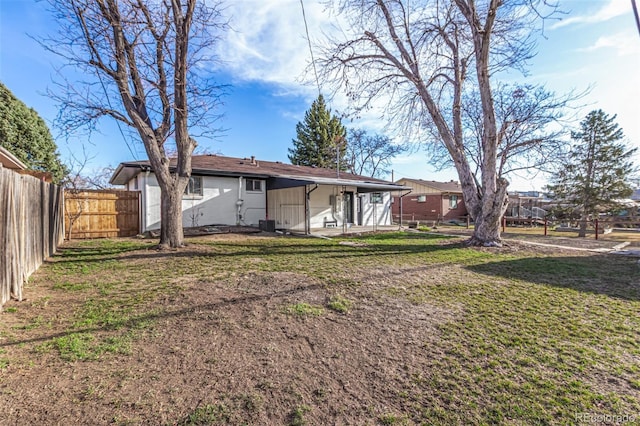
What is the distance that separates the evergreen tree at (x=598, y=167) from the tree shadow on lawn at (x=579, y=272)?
11.7 metres

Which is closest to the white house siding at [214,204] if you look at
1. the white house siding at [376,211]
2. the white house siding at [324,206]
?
the white house siding at [324,206]

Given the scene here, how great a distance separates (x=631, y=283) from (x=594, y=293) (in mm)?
1548

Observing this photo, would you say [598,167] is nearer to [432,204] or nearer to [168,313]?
[432,204]

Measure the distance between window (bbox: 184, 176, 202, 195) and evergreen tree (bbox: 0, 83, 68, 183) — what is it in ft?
22.6

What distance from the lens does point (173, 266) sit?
21.4 ft

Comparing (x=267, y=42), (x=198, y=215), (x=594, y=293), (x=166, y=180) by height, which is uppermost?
(x=267, y=42)

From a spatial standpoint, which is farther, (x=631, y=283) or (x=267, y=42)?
(x=267, y=42)

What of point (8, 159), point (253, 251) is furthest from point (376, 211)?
point (8, 159)

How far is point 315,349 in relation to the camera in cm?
303

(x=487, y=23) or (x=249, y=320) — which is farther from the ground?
(x=487, y=23)

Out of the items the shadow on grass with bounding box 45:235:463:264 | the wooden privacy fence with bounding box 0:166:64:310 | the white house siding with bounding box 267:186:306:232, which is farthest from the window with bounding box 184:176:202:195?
the wooden privacy fence with bounding box 0:166:64:310

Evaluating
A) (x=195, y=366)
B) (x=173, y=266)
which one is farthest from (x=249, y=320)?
(x=173, y=266)

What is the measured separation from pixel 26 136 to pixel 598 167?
31.3 m

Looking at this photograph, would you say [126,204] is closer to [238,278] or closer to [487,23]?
[238,278]
